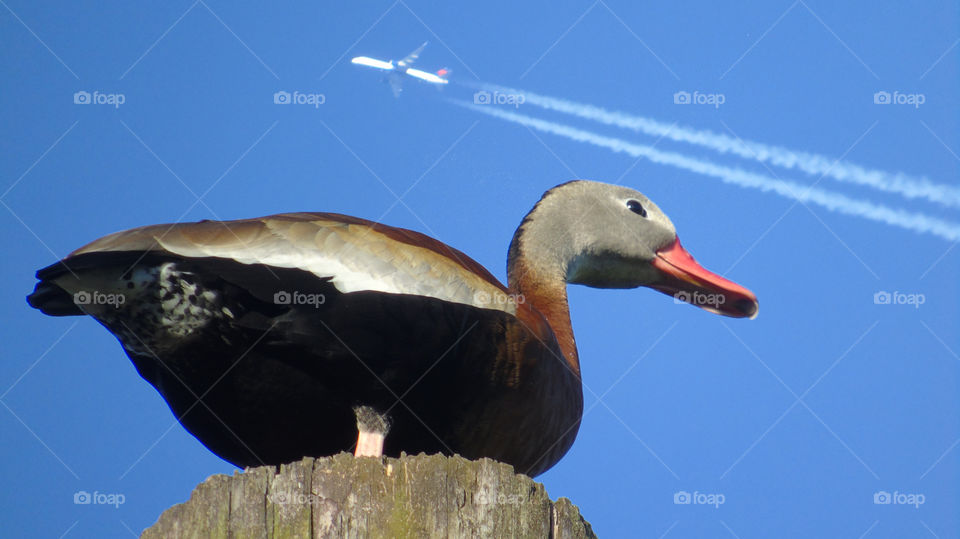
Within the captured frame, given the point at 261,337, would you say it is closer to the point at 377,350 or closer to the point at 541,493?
the point at 377,350

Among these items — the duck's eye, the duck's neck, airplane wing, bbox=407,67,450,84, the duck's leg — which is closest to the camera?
the duck's leg

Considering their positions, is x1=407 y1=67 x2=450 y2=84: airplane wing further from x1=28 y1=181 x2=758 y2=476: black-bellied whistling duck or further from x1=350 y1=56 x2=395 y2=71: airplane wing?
x1=28 y1=181 x2=758 y2=476: black-bellied whistling duck

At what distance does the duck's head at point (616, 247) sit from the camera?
5.64 meters

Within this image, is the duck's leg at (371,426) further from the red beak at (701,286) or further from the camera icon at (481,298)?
the red beak at (701,286)

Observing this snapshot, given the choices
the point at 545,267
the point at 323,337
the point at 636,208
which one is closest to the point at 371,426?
the point at 323,337

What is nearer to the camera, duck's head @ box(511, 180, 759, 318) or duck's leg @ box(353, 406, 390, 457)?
duck's leg @ box(353, 406, 390, 457)

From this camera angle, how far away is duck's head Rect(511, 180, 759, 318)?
5641 millimetres

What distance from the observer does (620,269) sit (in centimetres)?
599

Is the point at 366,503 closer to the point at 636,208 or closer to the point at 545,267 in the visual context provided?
the point at 545,267

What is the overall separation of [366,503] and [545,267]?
2863 millimetres

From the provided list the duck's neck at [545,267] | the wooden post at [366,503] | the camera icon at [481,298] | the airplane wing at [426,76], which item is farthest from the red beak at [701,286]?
the airplane wing at [426,76]

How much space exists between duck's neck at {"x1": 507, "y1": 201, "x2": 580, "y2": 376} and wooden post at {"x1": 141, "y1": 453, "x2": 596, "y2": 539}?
7.66 feet

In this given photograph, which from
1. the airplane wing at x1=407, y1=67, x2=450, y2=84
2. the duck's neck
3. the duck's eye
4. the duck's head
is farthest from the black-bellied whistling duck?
the airplane wing at x1=407, y1=67, x2=450, y2=84

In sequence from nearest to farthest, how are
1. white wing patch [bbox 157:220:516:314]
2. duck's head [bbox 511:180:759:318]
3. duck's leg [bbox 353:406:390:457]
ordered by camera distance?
white wing patch [bbox 157:220:516:314] → duck's leg [bbox 353:406:390:457] → duck's head [bbox 511:180:759:318]
